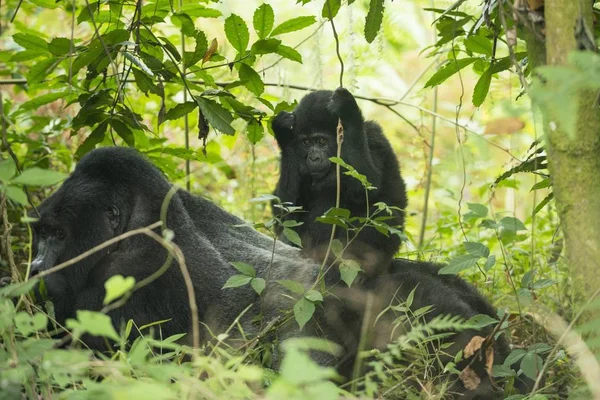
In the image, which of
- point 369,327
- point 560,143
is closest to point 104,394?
point 560,143

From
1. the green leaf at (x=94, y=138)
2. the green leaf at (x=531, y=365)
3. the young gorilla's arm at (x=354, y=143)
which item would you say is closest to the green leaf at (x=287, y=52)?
the young gorilla's arm at (x=354, y=143)

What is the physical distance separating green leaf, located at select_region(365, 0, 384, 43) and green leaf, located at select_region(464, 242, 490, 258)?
841 mm

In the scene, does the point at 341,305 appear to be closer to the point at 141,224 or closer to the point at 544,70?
the point at 141,224

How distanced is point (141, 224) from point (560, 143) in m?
1.91

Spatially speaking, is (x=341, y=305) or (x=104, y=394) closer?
(x=104, y=394)

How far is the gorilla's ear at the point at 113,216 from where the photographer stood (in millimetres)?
3293

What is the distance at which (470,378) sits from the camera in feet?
8.25

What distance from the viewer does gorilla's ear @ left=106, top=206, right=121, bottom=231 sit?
3.29 m

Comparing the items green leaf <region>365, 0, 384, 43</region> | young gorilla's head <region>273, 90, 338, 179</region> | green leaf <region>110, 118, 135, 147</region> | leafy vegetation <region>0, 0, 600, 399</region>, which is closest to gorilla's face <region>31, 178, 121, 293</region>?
leafy vegetation <region>0, 0, 600, 399</region>

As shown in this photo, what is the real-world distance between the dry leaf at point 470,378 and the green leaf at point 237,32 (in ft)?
5.03

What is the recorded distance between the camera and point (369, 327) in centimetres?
295

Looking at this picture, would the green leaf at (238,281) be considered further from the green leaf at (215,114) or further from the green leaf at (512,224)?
the green leaf at (512,224)

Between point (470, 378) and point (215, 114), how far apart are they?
1.41 m

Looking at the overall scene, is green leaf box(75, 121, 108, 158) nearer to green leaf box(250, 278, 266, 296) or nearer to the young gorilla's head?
the young gorilla's head
